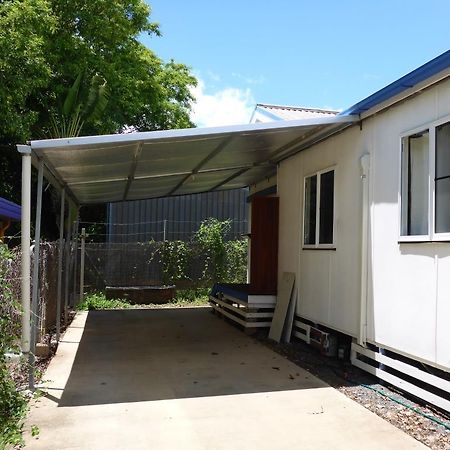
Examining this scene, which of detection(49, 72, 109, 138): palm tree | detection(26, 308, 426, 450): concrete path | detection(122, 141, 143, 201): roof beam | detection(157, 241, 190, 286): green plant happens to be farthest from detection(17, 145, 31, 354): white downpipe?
detection(157, 241, 190, 286): green plant

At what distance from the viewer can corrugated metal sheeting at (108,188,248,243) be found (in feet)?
56.5

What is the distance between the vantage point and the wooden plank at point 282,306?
837cm

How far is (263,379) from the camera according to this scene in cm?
606

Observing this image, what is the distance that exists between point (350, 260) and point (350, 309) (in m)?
0.63

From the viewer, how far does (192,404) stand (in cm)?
512

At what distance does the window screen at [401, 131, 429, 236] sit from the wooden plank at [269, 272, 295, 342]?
3264mm

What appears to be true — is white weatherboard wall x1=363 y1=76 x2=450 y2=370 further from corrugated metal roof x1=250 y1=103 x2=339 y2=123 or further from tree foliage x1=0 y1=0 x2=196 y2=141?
tree foliage x1=0 y1=0 x2=196 y2=141

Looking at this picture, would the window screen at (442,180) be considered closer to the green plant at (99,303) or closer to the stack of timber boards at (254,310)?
the stack of timber boards at (254,310)

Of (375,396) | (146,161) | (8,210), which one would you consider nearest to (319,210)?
(146,161)

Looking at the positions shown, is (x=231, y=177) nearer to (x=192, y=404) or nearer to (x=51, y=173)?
(x=51, y=173)

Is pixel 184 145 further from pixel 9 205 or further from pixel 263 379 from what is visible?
pixel 9 205

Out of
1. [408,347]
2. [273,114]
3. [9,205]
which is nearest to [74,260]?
[9,205]

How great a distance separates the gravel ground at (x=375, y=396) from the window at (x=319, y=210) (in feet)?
5.40

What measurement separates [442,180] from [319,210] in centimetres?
280
